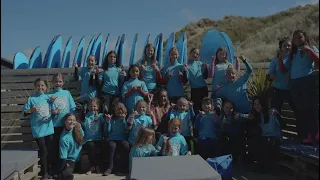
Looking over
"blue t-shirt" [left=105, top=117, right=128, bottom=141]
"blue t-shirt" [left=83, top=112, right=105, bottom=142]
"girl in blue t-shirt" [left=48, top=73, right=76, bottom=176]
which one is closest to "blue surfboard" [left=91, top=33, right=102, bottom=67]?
"girl in blue t-shirt" [left=48, top=73, right=76, bottom=176]

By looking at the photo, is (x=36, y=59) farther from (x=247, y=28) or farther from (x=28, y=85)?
(x=247, y=28)

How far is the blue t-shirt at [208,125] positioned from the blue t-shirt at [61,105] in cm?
194

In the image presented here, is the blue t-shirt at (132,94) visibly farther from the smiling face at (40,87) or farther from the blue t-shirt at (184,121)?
the smiling face at (40,87)

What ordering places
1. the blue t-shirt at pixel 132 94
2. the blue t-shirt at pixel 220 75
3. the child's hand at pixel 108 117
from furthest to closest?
the blue t-shirt at pixel 220 75, the blue t-shirt at pixel 132 94, the child's hand at pixel 108 117

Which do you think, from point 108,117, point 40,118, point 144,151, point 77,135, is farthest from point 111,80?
point 144,151

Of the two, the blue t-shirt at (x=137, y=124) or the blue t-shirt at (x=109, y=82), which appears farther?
the blue t-shirt at (x=109, y=82)

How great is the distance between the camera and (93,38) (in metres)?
7.56

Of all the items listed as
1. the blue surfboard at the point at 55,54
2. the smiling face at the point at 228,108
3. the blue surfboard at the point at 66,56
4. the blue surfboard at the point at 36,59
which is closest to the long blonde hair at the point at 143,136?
the smiling face at the point at 228,108

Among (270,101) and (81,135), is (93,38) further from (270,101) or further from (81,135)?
(270,101)

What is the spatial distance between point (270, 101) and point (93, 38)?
155 inches

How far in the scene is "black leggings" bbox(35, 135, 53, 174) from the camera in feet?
16.1

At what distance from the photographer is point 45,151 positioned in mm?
4934

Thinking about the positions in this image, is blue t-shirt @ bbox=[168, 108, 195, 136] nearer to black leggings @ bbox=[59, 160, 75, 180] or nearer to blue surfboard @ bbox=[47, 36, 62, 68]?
black leggings @ bbox=[59, 160, 75, 180]

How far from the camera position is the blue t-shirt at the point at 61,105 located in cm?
513
